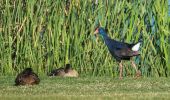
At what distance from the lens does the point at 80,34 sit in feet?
47.1

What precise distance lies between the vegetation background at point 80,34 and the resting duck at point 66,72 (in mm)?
418

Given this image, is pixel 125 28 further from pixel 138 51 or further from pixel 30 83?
pixel 30 83

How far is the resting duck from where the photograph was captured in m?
13.7

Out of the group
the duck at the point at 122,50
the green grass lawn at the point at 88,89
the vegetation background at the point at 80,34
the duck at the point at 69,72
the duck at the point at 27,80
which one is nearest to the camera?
the green grass lawn at the point at 88,89

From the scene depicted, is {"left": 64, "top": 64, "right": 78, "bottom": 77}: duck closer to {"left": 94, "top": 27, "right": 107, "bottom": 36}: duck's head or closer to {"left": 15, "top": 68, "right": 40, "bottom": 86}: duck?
{"left": 94, "top": 27, "right": 107, "bottom": 36}: duck's head

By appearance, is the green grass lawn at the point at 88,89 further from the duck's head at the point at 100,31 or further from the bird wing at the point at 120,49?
the duck's head at the point at 100,31

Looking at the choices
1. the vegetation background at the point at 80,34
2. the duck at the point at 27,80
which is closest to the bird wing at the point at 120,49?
the vegetation background at the point at 80,34

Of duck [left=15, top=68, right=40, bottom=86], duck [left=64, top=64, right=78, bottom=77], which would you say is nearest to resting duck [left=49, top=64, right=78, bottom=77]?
duck [left=64, top=64, right=78, bottom=77]

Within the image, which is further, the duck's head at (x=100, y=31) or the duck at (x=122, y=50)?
the duck's head at (x=100, y=31)

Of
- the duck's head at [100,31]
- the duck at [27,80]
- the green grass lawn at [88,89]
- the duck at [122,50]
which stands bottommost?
the green grass lawn at [88,89]

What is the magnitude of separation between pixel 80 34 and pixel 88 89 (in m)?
3.45

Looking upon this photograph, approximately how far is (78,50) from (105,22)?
79cm

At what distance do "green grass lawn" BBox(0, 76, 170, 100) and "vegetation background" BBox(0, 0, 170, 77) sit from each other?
1.11 meters

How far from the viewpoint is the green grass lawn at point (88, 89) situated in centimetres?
989
